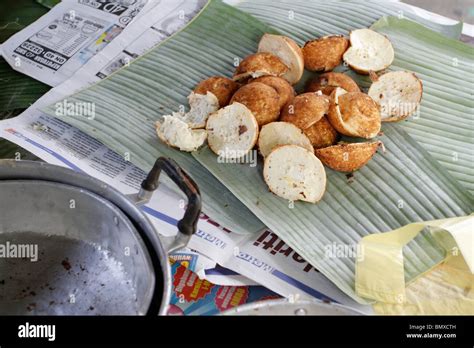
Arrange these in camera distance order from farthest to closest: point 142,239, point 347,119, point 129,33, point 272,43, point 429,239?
point 129,33 < point 272,43 < point 347,119 < point 429,239 < point 142,239

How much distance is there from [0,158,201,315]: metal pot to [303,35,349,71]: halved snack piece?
0.59 meters

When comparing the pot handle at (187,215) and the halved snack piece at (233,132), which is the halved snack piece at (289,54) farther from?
the pot handle at (187,215)

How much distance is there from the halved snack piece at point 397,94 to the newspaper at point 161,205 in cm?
37

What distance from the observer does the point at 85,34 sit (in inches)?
59.6

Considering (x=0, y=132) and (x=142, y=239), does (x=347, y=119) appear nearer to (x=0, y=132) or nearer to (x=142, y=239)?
(x=142, y=239)

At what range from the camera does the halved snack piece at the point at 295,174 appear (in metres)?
1.10

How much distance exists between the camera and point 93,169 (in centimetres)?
118

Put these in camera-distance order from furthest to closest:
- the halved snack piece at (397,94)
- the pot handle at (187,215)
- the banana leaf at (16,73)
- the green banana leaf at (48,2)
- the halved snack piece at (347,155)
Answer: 1. the green banana leaf at (48,2)
2. the banana leaf at (16,73)
3. the halved snack piece at (397,94)
4. the halved snack piece at (347,155)
5. the pot handle at (187,215)

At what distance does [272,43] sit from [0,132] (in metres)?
0.59

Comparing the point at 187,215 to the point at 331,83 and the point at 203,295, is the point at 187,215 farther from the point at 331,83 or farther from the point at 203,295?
the point at 331,83

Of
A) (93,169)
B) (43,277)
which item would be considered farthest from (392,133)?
(43,277)

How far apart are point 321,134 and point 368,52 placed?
28 cm

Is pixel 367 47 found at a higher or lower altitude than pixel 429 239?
higher

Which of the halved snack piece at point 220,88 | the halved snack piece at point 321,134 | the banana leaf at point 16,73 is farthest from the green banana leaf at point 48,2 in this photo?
the halved snack piece at point 321,134
